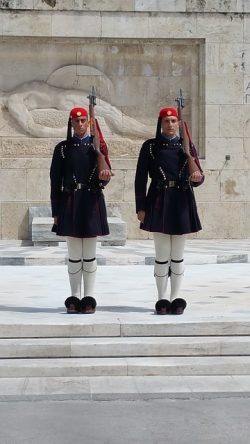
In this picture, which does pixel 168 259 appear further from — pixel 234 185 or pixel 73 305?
pixel 234 185

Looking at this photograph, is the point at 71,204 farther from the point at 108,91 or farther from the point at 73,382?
the point at 108,91

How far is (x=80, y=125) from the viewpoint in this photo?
714 centimetres

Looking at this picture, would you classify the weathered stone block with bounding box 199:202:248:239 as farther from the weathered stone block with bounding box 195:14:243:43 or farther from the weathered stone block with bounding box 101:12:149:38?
the weathered stone block with bounding box 101:12:149:38

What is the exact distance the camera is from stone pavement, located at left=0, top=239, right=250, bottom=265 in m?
11.6

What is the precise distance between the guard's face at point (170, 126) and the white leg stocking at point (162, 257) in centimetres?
78

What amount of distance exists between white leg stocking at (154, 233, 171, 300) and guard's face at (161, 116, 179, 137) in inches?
30.5

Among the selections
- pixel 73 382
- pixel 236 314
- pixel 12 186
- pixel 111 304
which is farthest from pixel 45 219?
pixel 73 382

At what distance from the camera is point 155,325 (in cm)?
648

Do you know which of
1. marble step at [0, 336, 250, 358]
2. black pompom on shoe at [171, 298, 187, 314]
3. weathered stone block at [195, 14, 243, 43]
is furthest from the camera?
weathered stone block at [195, 14, 243, 43]

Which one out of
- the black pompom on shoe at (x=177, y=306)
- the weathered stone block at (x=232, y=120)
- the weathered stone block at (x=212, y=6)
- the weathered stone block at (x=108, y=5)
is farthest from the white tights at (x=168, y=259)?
the weathered stone block at (x=212, y=6)

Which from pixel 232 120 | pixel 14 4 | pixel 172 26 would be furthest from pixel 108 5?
pixel 232 120

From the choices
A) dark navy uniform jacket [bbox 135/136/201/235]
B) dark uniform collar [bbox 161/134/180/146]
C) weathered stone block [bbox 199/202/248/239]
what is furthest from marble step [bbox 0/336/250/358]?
weathered stone block [bbox 199/202/248/239]

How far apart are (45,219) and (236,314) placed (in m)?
7.71

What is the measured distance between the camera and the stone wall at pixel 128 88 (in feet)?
49.7
